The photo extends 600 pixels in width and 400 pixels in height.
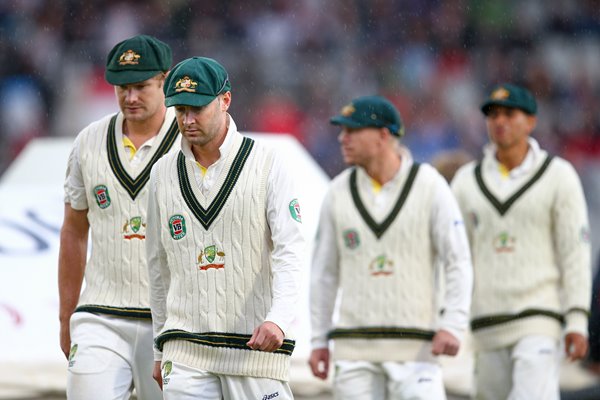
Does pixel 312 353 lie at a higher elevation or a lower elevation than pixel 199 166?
lower

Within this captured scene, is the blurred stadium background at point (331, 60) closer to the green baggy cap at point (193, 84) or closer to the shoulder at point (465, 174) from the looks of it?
the shoulder at point (465, 174)

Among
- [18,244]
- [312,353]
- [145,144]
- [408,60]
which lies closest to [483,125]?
[408,60]

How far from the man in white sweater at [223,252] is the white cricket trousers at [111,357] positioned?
622 millimetres

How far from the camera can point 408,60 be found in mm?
17484

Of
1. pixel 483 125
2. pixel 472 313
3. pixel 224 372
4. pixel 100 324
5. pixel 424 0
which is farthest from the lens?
pixel 424 0

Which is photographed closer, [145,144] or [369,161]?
[145,144]

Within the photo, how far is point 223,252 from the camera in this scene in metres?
5.55

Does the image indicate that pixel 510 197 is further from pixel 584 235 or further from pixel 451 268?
pixel 451 268

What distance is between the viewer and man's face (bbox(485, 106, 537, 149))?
8703 mm

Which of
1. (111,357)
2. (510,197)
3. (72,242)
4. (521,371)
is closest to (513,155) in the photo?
(510,197)

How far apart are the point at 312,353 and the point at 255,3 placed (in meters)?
10.2

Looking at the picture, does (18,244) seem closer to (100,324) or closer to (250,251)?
(100,324)

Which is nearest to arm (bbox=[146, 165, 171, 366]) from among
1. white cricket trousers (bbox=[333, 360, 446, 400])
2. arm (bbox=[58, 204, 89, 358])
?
arm (bbox=[58, 204, 89, 358])

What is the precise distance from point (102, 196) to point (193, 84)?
3.88 ft
